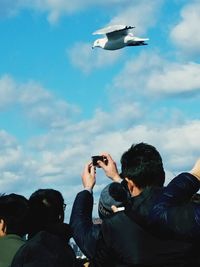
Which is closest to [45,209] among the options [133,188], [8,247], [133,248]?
[8,247]

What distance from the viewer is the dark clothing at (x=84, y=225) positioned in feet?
19.5

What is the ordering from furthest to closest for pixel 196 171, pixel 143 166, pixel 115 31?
pixel 115 31 → pixel 143 166 → pixel 196 171

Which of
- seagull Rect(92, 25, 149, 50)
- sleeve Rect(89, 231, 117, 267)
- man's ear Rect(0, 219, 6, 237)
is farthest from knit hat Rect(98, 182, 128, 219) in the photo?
seagull Rect(92, 25, 149, 50)

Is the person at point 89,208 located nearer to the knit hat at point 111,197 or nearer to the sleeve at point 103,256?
the knit hat at point 111,197

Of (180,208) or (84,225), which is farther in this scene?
(84,225)

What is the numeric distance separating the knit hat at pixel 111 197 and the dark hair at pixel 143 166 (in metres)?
0.19

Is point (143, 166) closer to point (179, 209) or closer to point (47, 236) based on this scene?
point (179, 209)

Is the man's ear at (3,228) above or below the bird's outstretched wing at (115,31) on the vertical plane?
below

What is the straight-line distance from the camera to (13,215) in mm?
7664

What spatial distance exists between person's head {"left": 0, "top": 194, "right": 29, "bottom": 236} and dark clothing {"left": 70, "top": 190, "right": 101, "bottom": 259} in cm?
139

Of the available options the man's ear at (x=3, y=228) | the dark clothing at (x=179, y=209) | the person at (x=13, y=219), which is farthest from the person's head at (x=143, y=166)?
the man's ear at (x=3, y=228)

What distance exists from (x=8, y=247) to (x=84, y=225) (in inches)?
64.2

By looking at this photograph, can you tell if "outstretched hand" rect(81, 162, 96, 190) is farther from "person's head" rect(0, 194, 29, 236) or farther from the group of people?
"person's head" rect(0, 194, 29, 236)

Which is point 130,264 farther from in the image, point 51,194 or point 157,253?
point 51,194
